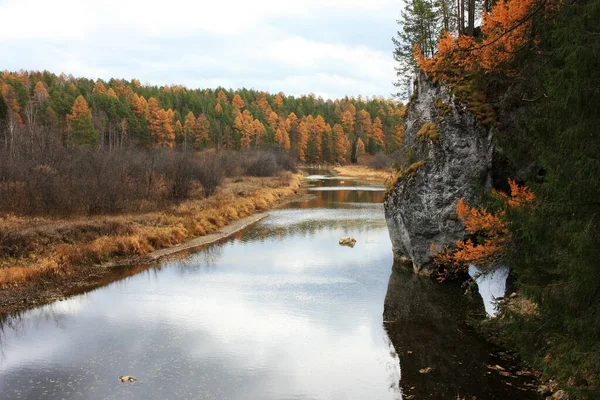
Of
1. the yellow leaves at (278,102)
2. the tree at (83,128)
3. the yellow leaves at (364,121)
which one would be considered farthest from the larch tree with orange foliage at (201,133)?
the yellow leaves at (364,121)

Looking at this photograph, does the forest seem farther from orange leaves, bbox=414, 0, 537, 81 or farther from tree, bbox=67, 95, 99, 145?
tree, bbox=67, 95, 99, 145

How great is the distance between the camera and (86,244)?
22734 millimetres

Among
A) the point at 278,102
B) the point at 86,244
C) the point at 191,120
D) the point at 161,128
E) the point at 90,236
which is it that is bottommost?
the point at 86,244

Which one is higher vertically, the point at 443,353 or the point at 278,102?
the point at 278,102

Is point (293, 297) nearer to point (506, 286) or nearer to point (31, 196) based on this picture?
point (506, 286)

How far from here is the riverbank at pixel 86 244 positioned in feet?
60.1

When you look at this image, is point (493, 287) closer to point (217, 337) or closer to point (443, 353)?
point (443, 353)

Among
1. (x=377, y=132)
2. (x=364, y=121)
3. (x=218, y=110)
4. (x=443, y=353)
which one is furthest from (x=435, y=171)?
(x=364, y=121)

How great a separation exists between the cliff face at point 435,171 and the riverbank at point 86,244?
1332 cm

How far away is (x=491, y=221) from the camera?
43.5ft

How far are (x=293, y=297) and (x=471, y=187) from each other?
8.28 meters

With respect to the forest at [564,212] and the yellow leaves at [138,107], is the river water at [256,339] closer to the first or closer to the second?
the forest at [564,212]

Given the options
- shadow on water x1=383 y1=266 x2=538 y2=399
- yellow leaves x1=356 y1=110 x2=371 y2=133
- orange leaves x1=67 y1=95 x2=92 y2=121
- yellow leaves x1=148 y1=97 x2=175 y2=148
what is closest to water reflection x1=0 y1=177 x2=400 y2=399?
shadow on water x1=383 y1=266 x2=538 y2=399

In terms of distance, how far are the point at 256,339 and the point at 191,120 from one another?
302 feet
